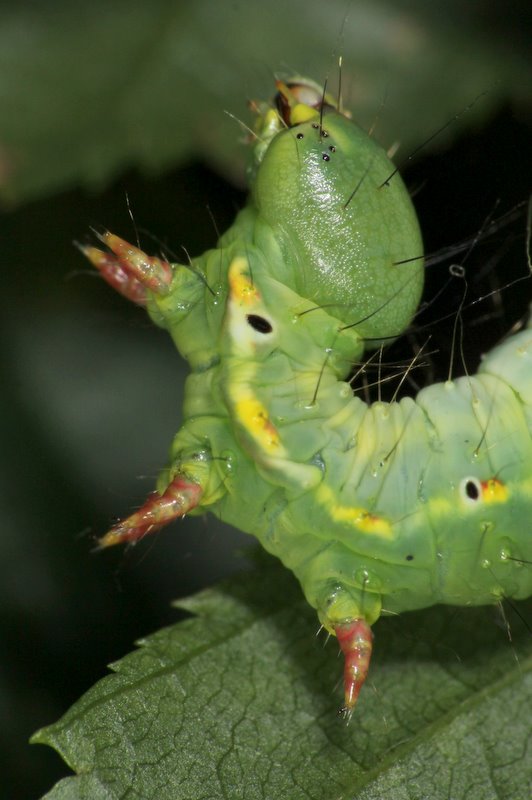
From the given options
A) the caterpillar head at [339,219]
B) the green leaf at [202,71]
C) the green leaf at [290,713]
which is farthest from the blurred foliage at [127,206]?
the caterpillar head at [339,219]

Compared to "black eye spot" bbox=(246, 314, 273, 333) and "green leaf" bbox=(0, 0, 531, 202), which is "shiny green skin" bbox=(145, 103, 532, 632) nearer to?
"black eye spot" bbox=(246, 314, 273, 333)

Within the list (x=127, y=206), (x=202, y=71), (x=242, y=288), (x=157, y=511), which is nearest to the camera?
(x=157, y=511)

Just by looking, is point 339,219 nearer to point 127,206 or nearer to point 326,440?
point 326,440

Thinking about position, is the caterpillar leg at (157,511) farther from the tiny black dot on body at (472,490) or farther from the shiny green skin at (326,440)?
the tiny black dot on body at (472,490)

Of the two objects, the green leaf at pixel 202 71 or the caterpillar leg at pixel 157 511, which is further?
the green leaf at pixel 202 71

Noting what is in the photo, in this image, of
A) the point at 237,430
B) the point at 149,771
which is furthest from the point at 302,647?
the point at 237,430

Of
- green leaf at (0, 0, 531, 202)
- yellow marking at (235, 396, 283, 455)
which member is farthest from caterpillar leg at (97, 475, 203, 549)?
green leaf at (0, 0, 531, 202)

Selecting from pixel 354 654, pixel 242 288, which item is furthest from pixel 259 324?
pixel 354 654
